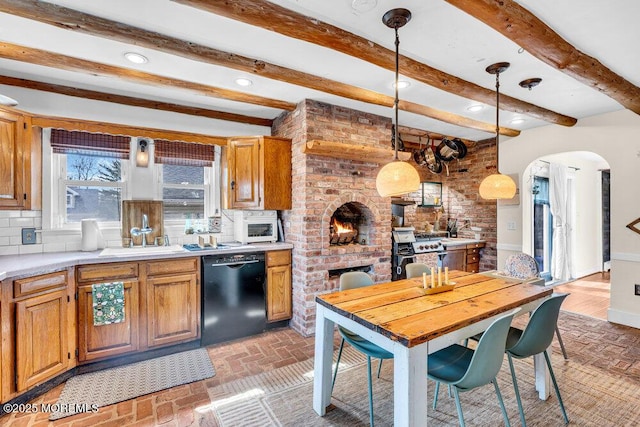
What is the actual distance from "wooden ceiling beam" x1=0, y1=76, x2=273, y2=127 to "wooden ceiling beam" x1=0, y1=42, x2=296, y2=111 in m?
0.58

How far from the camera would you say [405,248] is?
13.6 ft

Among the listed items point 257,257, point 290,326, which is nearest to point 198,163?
point 257,257

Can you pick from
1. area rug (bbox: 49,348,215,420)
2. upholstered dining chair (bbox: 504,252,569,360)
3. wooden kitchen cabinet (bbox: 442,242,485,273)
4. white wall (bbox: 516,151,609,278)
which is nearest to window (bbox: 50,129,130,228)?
area rug (bbox: 49,348,215,420)

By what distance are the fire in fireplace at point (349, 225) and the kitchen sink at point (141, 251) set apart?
5.64ft

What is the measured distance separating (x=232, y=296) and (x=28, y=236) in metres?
1.93

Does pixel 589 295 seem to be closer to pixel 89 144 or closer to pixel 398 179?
pixel 398 179

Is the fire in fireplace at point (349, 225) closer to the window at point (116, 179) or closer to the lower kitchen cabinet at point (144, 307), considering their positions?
the window at point (116, 179)

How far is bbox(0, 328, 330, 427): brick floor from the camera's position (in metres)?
1.97

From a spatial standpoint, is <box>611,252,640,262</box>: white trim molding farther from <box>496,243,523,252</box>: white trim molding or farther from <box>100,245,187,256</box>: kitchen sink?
<box>100,245,187,256</box>: kitchen sink

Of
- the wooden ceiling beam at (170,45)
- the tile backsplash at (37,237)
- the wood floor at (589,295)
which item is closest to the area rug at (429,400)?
the wood floor at (589,295)

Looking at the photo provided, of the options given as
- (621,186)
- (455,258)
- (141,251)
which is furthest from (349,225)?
(621,186)

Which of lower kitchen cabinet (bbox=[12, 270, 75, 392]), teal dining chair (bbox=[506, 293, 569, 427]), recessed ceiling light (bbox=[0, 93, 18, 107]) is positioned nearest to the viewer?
teal dining chair (bbox=[506, 293, 569, 427])

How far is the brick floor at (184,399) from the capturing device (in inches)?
77.6

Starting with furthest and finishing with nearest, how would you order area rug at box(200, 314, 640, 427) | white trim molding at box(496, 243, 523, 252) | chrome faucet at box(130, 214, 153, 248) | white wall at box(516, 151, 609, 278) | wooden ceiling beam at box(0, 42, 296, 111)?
1. white wall at box(516, 151, 609, 278)
2. white trim molding at box(496, 243, 523, 252)
3. chrome faucet at box(130, 214, 153, 248)
4. wooden ceiling beam at box(0, 42, 296, 111)
5. area rug at box(200, 314, 640, 427)
